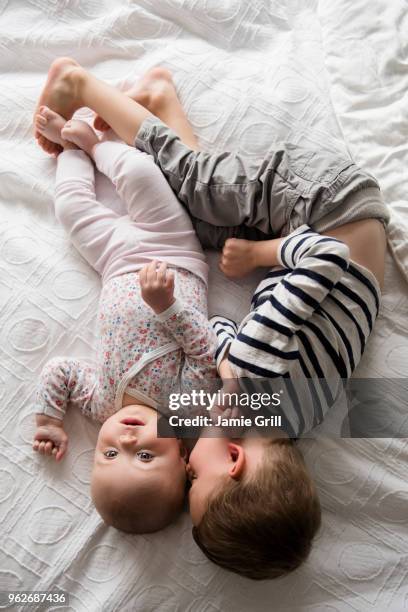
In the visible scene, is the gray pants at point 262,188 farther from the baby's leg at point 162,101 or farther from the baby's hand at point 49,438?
the baby's hand at point 49,438

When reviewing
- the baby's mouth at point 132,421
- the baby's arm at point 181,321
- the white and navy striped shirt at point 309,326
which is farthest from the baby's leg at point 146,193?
the baby's mouth at point 132,421

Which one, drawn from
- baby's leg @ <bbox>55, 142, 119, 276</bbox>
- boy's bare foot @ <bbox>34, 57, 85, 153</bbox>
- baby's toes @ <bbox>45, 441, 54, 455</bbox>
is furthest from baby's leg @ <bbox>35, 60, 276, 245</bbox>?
baby's toes @ <bbox>45, 441, 54, 455</bbox>

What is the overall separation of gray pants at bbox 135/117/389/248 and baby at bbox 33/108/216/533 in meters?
0.04

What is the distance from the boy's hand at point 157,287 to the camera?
0.97m

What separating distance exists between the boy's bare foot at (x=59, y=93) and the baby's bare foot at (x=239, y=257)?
42cm

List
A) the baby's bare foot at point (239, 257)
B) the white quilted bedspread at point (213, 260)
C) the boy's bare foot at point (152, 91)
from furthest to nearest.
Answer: the boy's bare foot at point (152, 91) → the baby's bare foot at point (239, 257) → the white quilted bedspread at point (213, 260)

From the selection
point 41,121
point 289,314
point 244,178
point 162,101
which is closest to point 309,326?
point 289,314

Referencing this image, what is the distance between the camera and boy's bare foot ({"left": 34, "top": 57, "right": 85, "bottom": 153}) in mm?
1160

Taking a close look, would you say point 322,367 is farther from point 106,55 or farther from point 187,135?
point 106,55

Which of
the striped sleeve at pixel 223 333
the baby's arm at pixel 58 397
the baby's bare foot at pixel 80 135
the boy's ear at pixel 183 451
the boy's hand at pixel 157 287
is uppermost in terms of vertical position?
the baby's bare foot at pixel 80 135

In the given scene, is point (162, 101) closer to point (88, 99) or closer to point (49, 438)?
point (88, 99)

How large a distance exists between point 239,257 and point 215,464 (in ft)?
1.22

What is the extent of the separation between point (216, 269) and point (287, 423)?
0.33 meters

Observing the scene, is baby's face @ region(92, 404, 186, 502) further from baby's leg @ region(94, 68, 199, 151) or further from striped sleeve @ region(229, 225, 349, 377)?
baby's leg @ region(94, 68, 199, 151)
